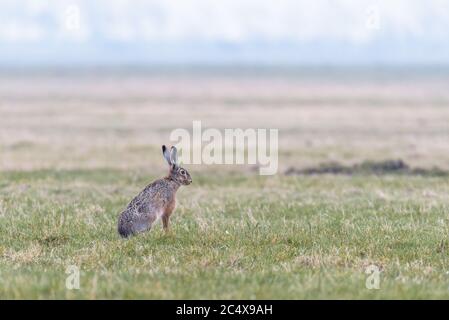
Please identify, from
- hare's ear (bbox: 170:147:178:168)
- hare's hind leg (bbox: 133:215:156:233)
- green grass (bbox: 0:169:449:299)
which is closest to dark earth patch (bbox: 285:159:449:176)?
green grass (bbox: 0:169:449:299)

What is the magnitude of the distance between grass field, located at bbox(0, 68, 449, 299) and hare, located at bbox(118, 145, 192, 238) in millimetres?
229

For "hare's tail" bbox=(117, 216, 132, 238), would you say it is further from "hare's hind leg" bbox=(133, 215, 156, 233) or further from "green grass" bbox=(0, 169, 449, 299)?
"green grass" bbox=(0, 169, 449, 299)

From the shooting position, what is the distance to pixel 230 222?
1370 centimetres

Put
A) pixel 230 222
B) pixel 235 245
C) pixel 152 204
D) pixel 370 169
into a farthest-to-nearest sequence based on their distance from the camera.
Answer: pixel 370 169 < pixel 230 222 < pixel 152 204 < pixel 235 245

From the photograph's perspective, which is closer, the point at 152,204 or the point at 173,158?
the point at 152,204

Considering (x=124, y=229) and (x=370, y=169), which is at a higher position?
(x=370, y=169)

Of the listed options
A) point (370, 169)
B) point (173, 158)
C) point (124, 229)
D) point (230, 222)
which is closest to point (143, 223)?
point (124, 229)

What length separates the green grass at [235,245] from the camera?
8883 millimetres

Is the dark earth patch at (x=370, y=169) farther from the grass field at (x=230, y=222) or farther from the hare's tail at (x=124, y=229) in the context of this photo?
the hare's tail at (x=124, y=229)

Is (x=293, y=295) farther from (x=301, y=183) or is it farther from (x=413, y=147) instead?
(x=413, y=147)

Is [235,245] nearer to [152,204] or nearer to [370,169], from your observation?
[152,204]

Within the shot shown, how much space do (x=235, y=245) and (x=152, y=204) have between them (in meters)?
1.37

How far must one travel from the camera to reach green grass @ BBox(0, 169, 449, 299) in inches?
350
